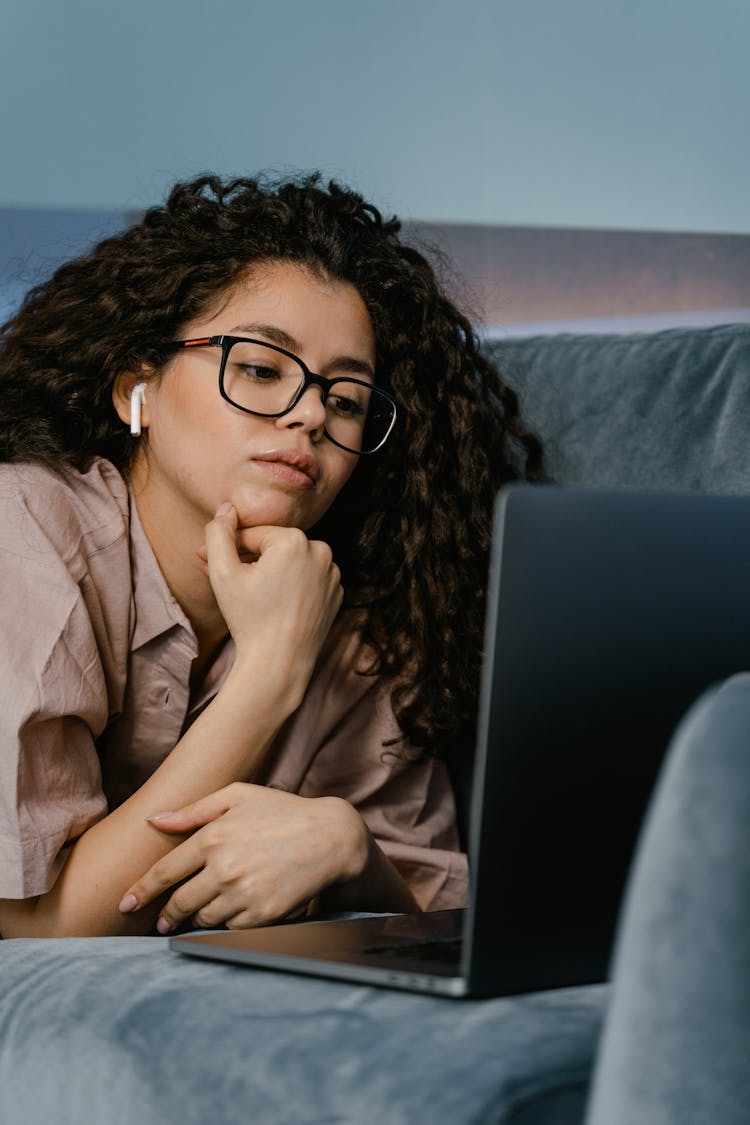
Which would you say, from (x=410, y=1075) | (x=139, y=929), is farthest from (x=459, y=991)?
(x=139, y=929)

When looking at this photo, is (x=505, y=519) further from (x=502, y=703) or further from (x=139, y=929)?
(x=139, y=929)

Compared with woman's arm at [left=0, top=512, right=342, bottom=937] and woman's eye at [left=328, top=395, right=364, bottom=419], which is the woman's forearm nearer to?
woman's arm at [left=0, top=512, right=342, bottom=937]

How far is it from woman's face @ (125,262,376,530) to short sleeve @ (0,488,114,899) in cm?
20

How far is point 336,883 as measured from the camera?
1117mm

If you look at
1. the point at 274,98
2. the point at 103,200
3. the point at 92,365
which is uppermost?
the point at 274,98

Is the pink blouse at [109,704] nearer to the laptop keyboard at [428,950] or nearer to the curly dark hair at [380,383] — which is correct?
the curly dark hair at [380,383]

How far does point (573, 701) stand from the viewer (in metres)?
0.69

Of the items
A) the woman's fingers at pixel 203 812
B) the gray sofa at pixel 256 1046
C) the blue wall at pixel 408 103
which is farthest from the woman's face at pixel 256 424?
the blue wall at pixel 408 103

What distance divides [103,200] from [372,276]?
44.1 inches

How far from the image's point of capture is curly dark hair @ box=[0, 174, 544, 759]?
4.72ft

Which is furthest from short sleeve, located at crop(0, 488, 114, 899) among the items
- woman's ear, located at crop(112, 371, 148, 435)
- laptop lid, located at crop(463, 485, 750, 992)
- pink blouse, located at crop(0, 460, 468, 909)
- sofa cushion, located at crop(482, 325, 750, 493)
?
sofa cushion, located at crop(482, 325, 750, 493)

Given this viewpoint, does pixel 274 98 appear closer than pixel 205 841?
No

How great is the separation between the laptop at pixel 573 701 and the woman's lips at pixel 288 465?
2.10ft

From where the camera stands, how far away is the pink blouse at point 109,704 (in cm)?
110
